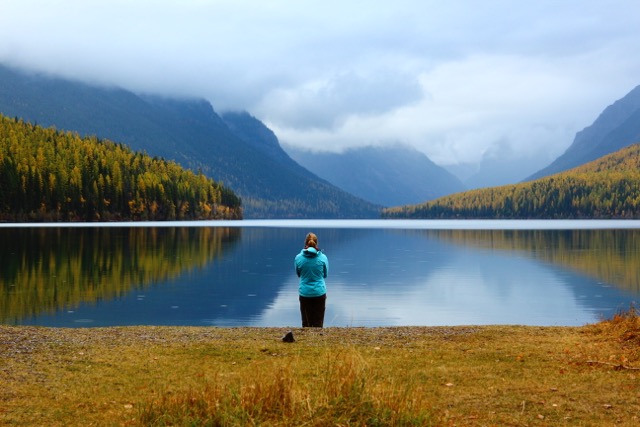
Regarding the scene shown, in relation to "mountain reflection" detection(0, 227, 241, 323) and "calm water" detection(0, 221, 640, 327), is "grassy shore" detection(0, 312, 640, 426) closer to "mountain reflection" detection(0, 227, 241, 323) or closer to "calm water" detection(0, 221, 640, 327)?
"calm water" detection(0, 221, 640, 327)

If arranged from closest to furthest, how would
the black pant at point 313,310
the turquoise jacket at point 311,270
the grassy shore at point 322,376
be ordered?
the grassy shore at point 322,376, the turquoise jacket at point 311,270, the black pant at point 313,310

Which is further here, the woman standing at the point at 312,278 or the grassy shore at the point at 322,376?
the woman standing at the point at 312,278

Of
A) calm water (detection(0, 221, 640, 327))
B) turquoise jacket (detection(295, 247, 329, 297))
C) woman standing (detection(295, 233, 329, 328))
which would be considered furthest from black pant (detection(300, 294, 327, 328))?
calm water (detection(0, 221, 640, 327))

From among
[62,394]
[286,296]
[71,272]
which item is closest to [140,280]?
[71,272]

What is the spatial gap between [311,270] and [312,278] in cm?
35

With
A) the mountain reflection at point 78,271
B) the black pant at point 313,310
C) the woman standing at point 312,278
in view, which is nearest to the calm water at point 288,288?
the mountain reflection at point 78,271

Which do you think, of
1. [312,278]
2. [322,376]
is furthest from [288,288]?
[322,376]

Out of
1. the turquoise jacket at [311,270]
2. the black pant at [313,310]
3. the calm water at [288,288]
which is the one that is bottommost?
the calm water at [288,288]

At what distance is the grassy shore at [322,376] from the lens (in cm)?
1112

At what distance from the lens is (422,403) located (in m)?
11.5

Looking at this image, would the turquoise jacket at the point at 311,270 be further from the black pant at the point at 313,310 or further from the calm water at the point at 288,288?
the calm water at the point at 288,288

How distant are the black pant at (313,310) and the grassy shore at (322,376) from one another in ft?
3.44

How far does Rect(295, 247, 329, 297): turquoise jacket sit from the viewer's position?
22.7 meters

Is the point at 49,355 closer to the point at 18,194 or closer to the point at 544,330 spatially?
the point at 544,330
